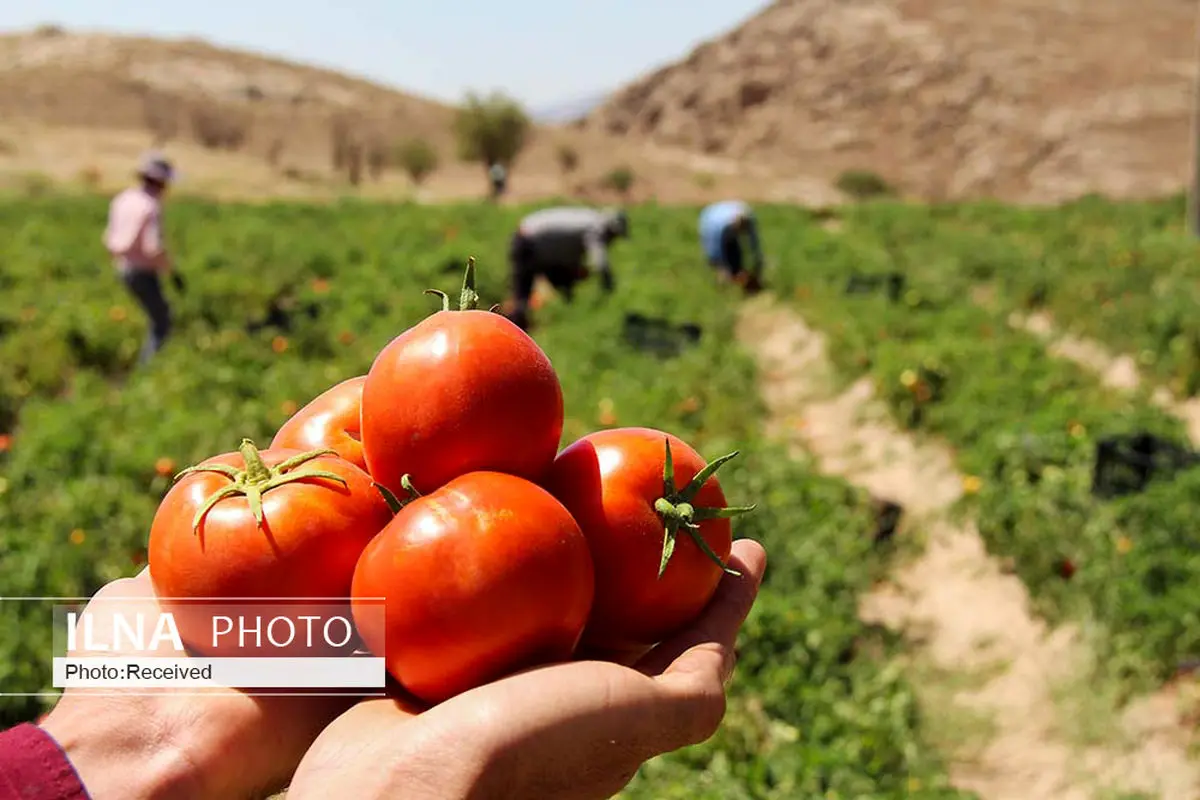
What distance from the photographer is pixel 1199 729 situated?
3.90 metres

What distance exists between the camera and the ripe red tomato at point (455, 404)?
1609 mm

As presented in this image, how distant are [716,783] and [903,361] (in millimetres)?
4764

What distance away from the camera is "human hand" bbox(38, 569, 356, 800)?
69.9 inches

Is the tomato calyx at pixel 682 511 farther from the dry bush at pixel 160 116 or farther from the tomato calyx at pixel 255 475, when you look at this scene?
the dry bush at pixel 160 116

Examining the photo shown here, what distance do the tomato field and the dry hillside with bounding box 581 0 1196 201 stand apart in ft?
181

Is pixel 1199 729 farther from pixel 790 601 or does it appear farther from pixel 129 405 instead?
pixel 129 405

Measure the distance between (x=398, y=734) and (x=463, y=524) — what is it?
323mm

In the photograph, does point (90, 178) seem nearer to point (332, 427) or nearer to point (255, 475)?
point (332, 427)

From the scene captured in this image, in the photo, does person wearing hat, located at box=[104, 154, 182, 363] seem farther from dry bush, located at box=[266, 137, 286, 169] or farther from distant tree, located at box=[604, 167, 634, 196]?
distant tree, located at box=[604, 167, 634, 196]

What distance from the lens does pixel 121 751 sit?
5.88ft

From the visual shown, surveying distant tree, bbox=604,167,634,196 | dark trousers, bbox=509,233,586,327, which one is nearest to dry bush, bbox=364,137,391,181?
distant tree, bbox=604,167,634,196

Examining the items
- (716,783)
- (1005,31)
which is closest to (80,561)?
(716,783)

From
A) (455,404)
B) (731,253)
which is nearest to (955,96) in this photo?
(731,253)

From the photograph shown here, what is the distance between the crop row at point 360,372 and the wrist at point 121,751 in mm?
1942
